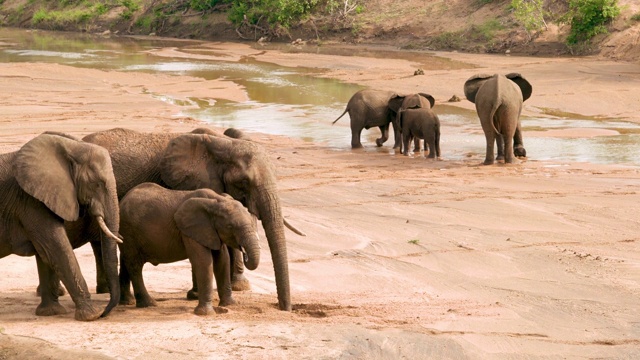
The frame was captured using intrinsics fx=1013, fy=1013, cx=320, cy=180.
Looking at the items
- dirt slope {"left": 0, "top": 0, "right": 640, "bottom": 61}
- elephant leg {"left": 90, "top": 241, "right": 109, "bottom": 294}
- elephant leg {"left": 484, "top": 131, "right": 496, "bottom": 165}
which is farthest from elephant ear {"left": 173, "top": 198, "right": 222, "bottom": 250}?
dirt slope {"left": 0, "top": 0, "right": 640, "bottom": 61}

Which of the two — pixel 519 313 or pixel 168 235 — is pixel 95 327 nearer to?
pixel 168 235

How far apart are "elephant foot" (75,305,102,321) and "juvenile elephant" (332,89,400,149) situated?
12287mm

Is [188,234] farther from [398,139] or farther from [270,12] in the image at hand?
[270,12]

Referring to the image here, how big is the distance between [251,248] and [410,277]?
2653 mm

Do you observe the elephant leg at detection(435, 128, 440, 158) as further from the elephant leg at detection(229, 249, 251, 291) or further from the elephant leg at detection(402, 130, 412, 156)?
the elephant leg at detection(229, 249, 251, 291)

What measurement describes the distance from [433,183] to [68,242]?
8298 millimetres

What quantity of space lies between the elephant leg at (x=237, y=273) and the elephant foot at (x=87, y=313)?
161 cm

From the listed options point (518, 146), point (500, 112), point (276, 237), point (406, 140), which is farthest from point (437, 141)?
point (276, 237)

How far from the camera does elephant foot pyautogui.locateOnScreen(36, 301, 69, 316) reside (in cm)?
830

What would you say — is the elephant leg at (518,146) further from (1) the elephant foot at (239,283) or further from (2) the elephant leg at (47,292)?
(2) the elephant leg at (47,292)

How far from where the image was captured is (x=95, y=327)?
7.80 metres

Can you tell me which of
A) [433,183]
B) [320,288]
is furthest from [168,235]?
[433,183]

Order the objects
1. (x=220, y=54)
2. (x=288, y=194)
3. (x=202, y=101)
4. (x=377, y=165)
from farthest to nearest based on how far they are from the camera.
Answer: (x=220, y=54) → (x=202, y=101) → (x=377, y=165) → (x=288, y=194)

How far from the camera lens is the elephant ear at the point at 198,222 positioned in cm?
822
